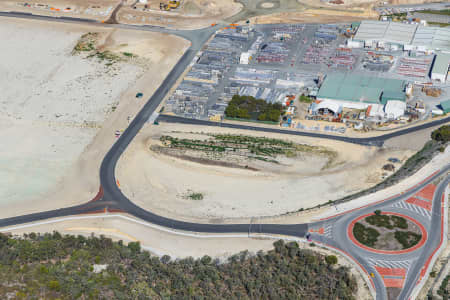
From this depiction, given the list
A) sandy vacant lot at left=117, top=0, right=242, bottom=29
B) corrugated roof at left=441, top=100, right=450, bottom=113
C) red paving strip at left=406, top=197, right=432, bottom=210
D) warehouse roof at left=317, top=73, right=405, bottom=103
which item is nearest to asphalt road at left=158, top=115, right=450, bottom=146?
corrugated roof at left=441, top=100, right=450, bottom=113

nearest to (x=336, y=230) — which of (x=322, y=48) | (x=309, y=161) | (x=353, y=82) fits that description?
(x=309, y=161)

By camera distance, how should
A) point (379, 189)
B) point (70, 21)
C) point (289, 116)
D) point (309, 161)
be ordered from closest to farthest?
1. point (379, 189)
2. point (309, 161)
3. point (289, 116)
4. point (70, 21)

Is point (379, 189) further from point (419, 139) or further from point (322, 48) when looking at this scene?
point (322, 48)

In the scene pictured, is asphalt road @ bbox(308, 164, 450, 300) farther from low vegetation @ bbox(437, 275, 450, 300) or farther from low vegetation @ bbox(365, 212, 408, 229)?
low vegetation @ bbox(437, 275, 450, 300)

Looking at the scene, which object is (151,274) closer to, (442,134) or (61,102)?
(61,102)

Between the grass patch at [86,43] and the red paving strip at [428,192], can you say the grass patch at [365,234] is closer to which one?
the red paving strip at [428,192]
